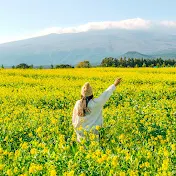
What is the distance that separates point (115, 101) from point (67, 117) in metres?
5.39

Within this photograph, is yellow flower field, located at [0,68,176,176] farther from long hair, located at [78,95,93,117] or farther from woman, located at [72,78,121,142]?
long hair, located at [78,95,93,117]

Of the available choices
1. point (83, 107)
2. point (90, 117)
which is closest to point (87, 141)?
point (83, 107)

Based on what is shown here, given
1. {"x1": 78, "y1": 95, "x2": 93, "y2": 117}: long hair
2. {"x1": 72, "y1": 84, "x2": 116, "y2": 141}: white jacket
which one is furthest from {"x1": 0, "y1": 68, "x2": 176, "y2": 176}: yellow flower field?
{"x1": 78, "y1": 95, "x2": 93, "y2": 117}: long hair

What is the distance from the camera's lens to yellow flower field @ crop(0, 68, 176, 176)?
199 inches

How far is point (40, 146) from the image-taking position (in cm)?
623

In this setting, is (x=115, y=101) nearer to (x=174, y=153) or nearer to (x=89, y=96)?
(x=89, y=96)

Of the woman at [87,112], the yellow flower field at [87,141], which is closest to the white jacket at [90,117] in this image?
the woman at [87,112]

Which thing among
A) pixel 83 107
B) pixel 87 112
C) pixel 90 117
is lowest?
pixel 90 117

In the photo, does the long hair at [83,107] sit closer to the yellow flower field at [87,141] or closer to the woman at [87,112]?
the woman at [87,112]

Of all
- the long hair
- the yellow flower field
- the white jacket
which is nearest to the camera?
the yellow flower field

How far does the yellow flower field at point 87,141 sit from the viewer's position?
5.07 m

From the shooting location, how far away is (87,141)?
22.4 feet

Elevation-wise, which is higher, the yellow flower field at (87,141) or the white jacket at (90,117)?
the white jacket at (90,117)

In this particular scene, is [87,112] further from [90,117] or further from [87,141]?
[87,141]
